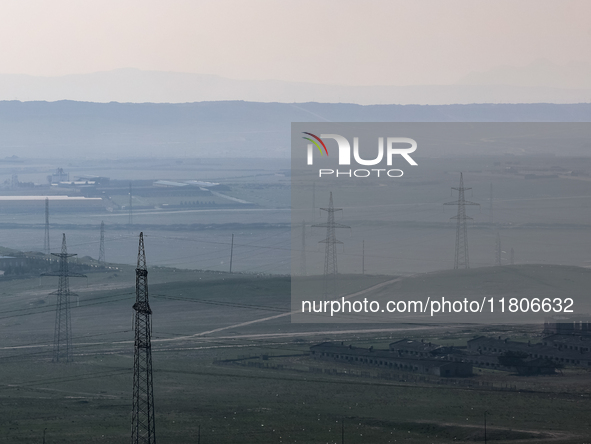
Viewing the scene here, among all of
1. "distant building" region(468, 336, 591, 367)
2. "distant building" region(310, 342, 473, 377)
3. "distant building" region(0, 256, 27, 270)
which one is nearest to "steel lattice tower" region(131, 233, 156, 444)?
"distant building" region(310, 342, 473, 377)

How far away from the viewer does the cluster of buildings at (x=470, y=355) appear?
51.3 meters

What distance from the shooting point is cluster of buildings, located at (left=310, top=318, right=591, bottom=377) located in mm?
51344

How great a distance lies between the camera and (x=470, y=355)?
54375 mm

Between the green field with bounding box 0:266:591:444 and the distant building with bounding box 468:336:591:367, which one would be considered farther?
the distant building with bounding box 468:336:591:367

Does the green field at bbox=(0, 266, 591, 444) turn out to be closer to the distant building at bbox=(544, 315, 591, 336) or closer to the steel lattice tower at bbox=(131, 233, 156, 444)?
the distant building at bbox=(544, 315, 591, 336)

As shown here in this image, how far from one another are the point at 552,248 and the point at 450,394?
3067 inches

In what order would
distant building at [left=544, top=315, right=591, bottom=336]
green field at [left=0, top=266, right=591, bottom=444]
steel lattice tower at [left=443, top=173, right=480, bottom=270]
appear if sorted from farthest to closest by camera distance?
steel lattice tower at [left=443, top=173, right=480, bottom=270] < distant building at [left=544, top=315, right=591, bottom=336] < green field at [left=0, top=266, right=591, bottom=444]

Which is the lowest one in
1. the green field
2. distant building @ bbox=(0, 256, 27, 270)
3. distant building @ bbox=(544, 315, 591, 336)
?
the green field

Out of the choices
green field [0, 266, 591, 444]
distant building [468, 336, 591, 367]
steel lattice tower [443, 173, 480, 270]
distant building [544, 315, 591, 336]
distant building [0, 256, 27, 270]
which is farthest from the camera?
distant building [0, 256, 27, 270]

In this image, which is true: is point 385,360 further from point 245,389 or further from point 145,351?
point 145,351

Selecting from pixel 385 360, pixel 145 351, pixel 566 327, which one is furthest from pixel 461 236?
pixel 145 351

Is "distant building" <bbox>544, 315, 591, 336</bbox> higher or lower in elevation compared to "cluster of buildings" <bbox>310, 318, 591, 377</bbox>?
higher

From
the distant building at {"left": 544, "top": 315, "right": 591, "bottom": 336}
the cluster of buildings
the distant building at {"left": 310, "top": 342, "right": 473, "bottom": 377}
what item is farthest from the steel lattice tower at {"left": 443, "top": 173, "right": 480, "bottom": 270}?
the distant building at {"left": 310, "top": 342, "right": 473, "bottom": 377}

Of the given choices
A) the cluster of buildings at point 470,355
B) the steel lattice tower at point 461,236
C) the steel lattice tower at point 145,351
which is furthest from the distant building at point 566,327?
the steel lattice tower at point 145,351
